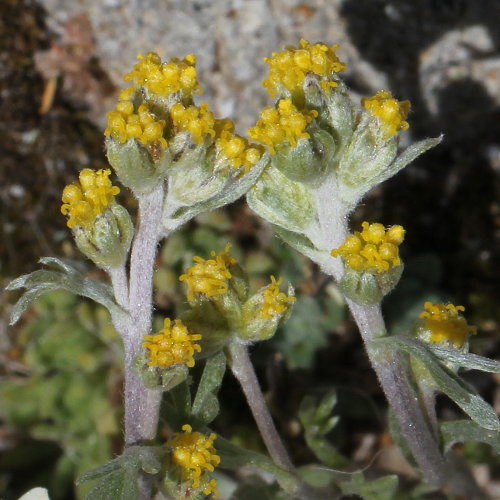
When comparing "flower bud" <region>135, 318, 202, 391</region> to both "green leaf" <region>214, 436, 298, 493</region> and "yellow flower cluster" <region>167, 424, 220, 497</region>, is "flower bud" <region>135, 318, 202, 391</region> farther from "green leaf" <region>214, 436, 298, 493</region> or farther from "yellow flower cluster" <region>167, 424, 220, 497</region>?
"green leaf" <region>214, 436, 298, 493</region>

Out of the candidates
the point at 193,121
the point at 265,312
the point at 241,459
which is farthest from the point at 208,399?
the point at 193,121

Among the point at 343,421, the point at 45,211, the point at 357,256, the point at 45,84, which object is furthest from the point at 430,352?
the point at 45,84

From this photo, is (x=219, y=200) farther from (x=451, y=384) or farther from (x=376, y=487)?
(x=376, y=487)

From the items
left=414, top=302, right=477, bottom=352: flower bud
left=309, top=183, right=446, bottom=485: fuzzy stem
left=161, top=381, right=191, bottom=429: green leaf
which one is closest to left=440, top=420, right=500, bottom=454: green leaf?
left=309, top=183, right=446, bottom=485: fuzzy stem

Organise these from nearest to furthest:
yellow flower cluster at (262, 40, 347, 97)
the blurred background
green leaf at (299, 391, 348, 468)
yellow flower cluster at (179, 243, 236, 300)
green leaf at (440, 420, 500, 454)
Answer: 1. yellow flower cluster at (262, 40, 347, 97)
2. yellow flower cluster at (179, 243, 236, 300)
3. green leaf at (440, 420, 500, 454)
4. green leaf at (299, 391, 348, 468)
5. the blurred background

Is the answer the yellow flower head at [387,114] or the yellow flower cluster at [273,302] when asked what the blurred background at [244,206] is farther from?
the yellow flower head at [387,114]

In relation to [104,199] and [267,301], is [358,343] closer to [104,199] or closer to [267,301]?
[267,301]
